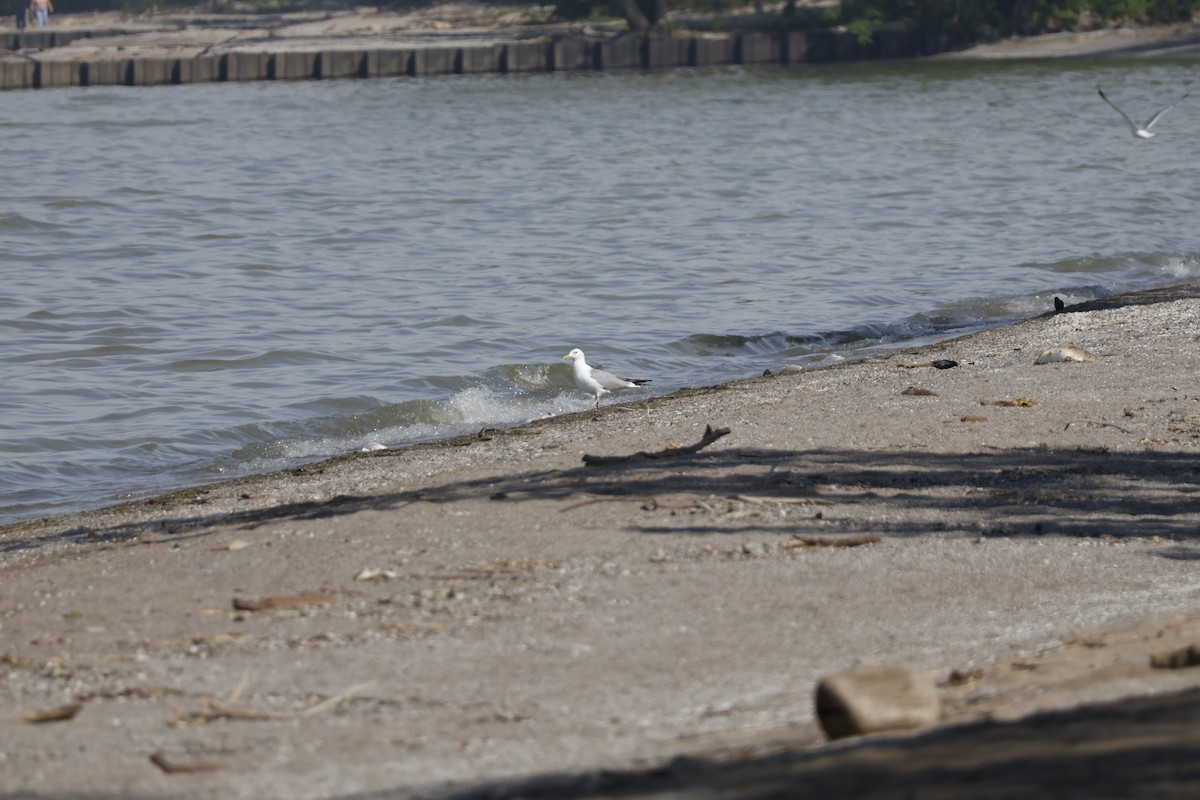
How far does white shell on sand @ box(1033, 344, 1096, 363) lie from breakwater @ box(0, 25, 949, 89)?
134 ft

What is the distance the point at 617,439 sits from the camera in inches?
404

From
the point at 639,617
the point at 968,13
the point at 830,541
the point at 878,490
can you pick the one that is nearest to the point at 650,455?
the point at 878,490

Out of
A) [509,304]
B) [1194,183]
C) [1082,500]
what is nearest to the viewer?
[1082,500]

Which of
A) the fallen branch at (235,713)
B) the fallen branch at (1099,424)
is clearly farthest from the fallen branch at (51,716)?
the fallen branch at (1099,424)

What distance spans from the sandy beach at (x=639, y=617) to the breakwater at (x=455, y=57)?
4251 centimetres

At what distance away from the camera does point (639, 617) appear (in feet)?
20.0

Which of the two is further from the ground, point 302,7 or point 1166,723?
point 302,7

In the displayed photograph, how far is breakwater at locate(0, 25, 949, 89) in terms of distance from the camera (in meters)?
49.6

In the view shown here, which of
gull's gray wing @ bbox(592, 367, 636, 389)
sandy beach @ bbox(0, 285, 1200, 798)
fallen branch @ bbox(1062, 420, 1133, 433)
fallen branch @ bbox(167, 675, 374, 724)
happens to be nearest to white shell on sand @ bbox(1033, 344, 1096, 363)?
sandy beach @ bbox(0, 285, 1200, 798)

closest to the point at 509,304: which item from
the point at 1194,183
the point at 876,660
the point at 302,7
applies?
the point at 876,660

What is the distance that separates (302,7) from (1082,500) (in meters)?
64.0

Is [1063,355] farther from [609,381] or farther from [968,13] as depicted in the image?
[968,13]

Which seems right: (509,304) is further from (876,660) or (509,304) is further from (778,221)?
(876,660)

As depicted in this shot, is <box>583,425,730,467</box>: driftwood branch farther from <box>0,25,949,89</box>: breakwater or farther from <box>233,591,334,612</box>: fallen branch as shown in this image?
<box>0,25,949,89</box>: breakwater
